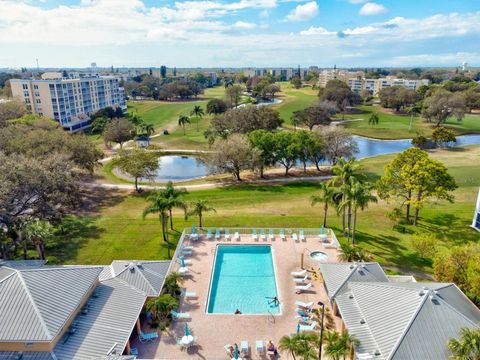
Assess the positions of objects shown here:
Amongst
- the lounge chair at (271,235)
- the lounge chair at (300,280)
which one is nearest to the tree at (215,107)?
the lounge chair at (271,235)

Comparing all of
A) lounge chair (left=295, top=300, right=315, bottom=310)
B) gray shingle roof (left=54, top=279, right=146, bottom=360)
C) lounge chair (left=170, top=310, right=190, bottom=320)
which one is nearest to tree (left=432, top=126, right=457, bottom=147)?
lounge chair (left=295, top=300, right=315, bottom=310)

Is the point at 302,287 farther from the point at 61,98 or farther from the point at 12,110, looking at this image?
the point at 61,98

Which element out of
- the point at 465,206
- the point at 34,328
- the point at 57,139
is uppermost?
the point at 57,139

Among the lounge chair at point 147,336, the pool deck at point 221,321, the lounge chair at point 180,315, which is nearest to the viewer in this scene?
the pool deck at point 221,321

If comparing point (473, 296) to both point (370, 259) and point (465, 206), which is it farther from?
point (465, 206)

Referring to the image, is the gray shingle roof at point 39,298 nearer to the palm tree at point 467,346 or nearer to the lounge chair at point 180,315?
the lounge chair at point 180,315

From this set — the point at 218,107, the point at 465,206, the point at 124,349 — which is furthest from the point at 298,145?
the point at 218,107

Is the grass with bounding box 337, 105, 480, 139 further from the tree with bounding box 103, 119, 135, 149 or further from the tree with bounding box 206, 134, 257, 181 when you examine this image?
the tree with bounding box 103, 119, 135, 149
